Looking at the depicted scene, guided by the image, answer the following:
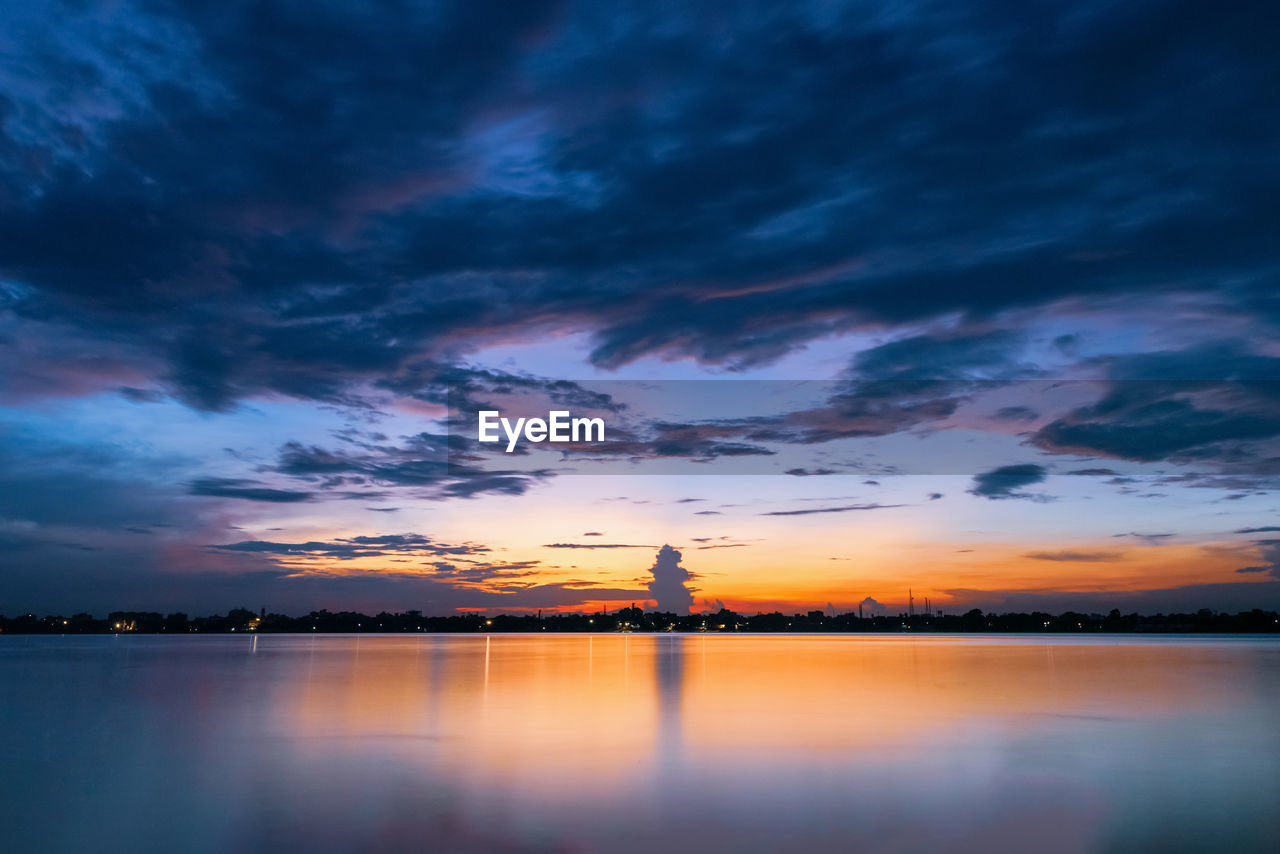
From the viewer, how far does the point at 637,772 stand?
785 inches

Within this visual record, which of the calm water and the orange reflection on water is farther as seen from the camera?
the orange reflection on water

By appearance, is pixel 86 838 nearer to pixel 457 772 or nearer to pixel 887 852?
pixel 457 772

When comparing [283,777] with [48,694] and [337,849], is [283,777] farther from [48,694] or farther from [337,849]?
[48,694]

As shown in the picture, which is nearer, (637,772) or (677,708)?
(637,772)

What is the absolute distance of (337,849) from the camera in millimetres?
13102

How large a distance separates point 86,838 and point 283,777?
5.47 meters

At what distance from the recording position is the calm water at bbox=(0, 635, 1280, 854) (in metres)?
14.2

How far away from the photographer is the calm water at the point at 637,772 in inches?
558

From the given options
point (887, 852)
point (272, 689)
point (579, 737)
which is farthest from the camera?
point (272, 689)

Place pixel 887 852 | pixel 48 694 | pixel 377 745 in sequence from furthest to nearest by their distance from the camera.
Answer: pixel 48 694, pixel 377 745, pixel 887 852

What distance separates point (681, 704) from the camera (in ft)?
118

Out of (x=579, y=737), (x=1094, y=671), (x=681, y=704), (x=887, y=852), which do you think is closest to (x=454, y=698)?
(x=681, y=704)

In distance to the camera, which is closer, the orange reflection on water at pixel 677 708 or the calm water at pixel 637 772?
the calm water at pixel 637 772

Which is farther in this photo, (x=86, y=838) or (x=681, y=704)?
(x=681, y=704)
